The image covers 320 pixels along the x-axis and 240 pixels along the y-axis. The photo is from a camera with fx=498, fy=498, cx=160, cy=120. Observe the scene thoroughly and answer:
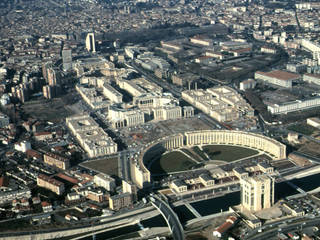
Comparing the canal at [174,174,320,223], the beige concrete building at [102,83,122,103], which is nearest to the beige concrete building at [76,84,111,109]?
the beige concrete building at [102,83,122,103]

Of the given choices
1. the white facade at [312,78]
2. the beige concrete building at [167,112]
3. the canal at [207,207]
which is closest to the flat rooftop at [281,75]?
the white facade at [312,78]

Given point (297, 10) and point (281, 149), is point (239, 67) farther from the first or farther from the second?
point (297, 10)

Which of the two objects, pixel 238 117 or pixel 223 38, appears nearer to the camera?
pixel 238 117

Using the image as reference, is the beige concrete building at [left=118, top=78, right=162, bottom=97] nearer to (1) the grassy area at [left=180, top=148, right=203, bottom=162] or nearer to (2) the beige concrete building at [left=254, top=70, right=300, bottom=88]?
(2) the beige concrete building at [left=254, top=70, right=300, bottom=88]

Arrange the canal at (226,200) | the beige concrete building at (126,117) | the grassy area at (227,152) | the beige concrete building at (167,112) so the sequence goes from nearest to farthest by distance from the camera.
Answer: the canal at (226,200) < the grassy area at (227,152) < the beige concrete building at (126,117) < the beige concrete building at (167,112)

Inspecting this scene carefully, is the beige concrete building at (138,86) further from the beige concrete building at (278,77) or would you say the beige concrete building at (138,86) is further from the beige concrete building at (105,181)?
the beige concrete building at (105,181)

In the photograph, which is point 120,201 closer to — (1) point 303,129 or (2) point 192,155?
(2) point 192,155

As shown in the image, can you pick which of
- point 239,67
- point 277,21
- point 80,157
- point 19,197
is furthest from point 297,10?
point 19,197
